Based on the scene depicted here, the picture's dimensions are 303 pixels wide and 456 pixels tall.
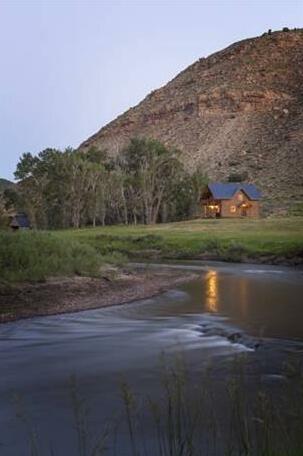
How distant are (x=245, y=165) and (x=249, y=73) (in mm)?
69587

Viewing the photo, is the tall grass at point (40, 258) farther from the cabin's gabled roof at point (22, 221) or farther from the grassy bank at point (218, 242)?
the cabin's gabled roof at point (22, 221)

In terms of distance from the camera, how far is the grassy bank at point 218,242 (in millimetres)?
53094

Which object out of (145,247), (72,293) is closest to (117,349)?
(72,293)

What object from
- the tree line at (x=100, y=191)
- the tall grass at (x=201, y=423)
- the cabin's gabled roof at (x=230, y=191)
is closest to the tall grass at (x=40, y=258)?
the tall grass at (x=201, y=423)

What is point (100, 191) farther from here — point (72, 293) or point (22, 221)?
point (72, 293)

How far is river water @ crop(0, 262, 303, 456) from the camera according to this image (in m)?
9.84

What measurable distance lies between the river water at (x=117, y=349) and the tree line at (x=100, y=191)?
68.6m

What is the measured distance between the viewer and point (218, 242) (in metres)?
59.5

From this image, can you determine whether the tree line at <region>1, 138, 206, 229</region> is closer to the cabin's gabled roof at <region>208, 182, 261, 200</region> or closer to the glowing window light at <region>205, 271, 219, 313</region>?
the cabin's gabled roof at <region>208, 182, 261, 200</region>

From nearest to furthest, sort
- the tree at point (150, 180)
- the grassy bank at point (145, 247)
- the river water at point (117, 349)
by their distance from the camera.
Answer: the river water at point (117, 349), the grassy bank at point (145, 247), the tree at point (150, 180)

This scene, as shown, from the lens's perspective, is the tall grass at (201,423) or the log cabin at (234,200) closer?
the tall grass at (201,423)

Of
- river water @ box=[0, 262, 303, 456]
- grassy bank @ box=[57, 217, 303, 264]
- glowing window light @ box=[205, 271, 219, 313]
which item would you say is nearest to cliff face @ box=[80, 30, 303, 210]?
grassy bank @ box=[57, 217, 303, 264]

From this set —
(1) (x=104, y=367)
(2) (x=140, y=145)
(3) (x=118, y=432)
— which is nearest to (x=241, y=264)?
(1) (x=104, y=367)

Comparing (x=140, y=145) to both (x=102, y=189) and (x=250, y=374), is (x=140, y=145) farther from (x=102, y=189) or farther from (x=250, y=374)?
(x=250, y=374)
